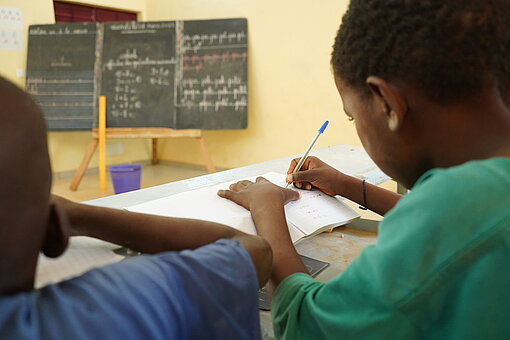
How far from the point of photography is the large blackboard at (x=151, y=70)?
12.4 feet

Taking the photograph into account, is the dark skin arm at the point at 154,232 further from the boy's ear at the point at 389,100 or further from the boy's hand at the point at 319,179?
the boy's hand at the point at 319,179

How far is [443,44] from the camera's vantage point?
0.47 metres

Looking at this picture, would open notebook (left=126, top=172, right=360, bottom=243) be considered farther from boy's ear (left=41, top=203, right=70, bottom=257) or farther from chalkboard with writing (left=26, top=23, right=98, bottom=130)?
chalkboard with writing (left=26, top=23, right=98, bottom=130)

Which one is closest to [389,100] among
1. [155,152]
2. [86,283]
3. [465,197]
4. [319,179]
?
[465,197]

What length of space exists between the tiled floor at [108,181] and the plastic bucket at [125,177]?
0.83 feet

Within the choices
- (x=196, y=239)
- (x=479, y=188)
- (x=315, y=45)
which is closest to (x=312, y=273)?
(x=196, y=239)

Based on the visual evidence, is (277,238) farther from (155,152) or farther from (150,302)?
(155,152)

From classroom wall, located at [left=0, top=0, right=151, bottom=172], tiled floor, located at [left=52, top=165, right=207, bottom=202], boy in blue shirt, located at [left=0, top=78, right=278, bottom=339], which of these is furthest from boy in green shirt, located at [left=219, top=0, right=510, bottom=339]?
classroom wall, located at [left=0, top=0, right=151, bottom=172]

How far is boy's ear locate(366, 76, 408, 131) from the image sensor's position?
51 centimetres

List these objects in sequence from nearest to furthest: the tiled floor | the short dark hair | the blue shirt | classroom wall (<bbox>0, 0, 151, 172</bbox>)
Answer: the blue shirt → the short dark hair → the tiled floor → classroom wall (<bbox>0, 0, 151, 172</bbox>)

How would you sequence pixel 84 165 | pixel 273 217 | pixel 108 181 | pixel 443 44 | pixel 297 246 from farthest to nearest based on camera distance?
pixel 108 181
pixel 84 165
pixel 297 246
pixel 273 217
pixel 443 44

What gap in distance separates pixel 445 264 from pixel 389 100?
0.21 m

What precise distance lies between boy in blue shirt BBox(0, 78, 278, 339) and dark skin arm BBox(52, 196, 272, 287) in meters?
0.10

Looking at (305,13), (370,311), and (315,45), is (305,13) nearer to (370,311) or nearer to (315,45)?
(315,45)
